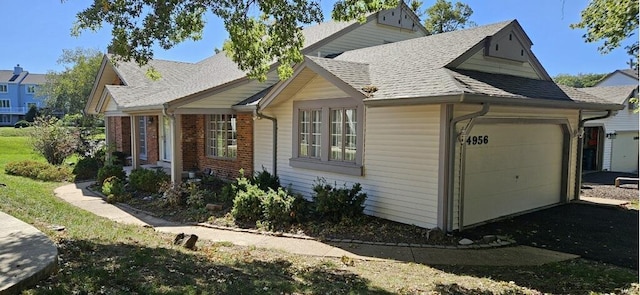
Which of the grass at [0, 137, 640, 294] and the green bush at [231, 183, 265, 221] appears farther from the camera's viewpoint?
the green bush at [231, 183, 265, 221]

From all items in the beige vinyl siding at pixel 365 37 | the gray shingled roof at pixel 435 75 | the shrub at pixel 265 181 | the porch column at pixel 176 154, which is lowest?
the shrub at pixel 265 181

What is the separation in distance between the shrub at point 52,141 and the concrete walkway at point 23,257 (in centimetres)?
1382

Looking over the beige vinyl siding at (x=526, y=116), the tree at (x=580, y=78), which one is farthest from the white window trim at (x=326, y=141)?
the tree at (x=580, y=78)

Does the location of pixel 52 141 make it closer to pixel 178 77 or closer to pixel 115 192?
pixel 178 77

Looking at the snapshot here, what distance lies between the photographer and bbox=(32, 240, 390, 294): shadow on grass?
4.27m

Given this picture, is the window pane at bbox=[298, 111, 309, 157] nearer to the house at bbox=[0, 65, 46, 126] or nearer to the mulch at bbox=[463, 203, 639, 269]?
the mulch at bbox=[463, 203, 639, 269]

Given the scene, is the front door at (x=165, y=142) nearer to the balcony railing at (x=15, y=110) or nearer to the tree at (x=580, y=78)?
the tree at (x=580, y=78)

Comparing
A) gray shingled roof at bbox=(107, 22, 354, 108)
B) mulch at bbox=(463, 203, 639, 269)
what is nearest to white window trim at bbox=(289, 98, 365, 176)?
mulch at bbox=(463, 203, 639, 269)

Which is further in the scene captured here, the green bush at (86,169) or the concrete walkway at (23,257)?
the green bush at (86,169)

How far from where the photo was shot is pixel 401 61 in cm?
1097

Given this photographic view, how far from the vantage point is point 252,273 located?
5.40 metres

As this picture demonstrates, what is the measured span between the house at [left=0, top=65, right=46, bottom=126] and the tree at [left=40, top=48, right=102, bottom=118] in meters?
27.3

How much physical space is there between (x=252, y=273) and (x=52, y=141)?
16.9 metres

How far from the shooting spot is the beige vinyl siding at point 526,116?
855 cm
